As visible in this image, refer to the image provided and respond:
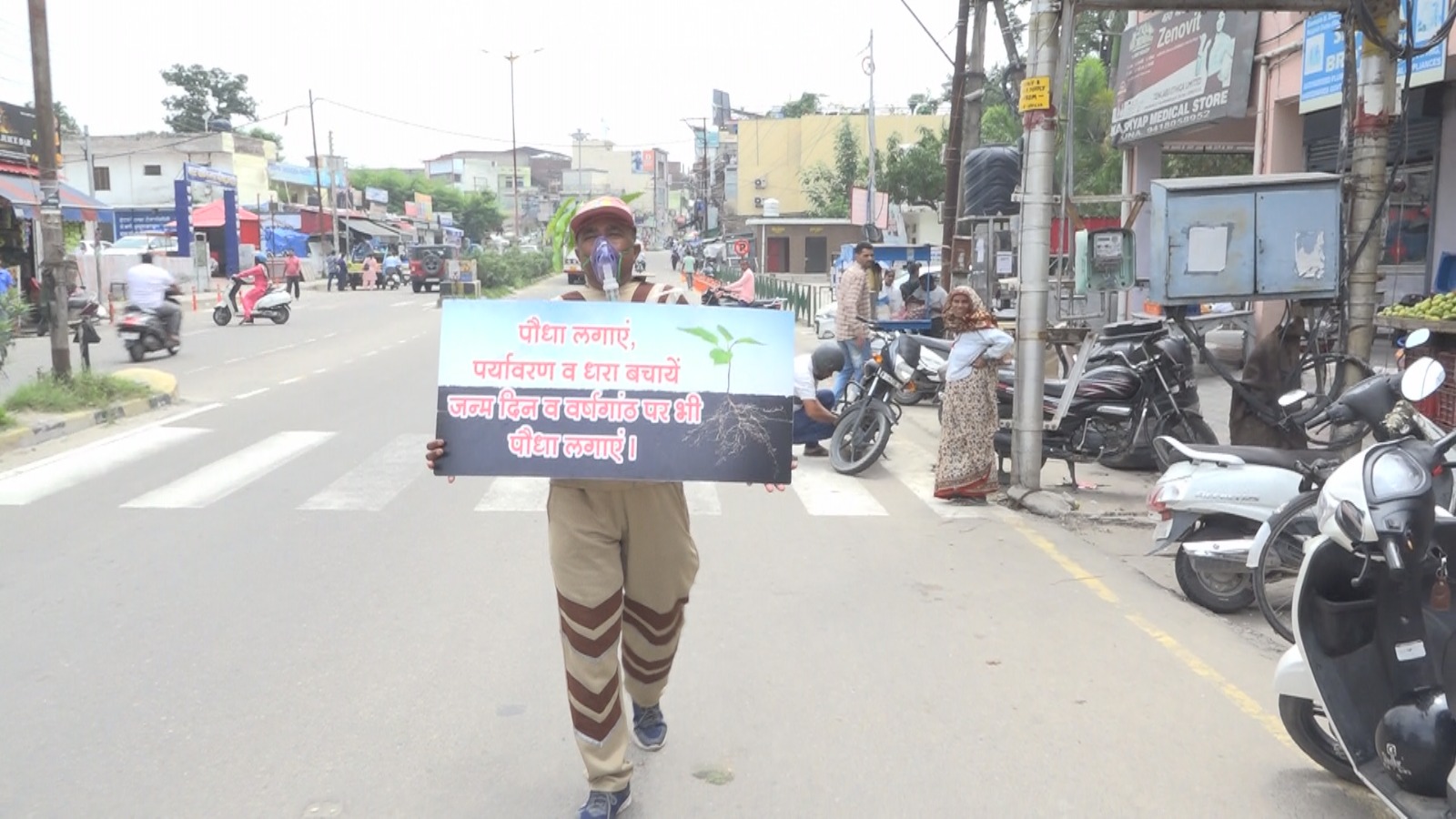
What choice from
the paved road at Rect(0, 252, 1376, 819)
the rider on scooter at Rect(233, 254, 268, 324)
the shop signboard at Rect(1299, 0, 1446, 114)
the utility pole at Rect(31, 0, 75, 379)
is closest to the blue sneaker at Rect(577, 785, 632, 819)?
the paved road at Rect(0, 252, 1376, 819)

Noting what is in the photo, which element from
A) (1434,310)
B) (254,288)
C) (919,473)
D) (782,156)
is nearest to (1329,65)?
(1434,310)

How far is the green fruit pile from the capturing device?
778 centimetres

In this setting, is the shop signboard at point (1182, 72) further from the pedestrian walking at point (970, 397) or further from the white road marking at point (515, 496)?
the white road marking at point (515, 496)

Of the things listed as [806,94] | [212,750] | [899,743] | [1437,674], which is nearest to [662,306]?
[899,743]

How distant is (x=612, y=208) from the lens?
3.87 m

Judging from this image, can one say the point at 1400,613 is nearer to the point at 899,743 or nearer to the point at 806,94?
the point at 899,743

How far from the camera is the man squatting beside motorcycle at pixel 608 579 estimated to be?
3.55m

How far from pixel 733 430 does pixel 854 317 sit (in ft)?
30.5

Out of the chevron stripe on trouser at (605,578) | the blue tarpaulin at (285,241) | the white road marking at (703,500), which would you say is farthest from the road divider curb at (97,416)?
the blue tarpaulin at (285,241)

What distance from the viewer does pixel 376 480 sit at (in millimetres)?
9188

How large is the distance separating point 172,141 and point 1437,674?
6560 cm

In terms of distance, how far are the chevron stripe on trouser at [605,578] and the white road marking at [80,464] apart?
257 inches

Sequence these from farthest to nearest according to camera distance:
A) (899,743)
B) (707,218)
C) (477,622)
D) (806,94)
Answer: (707,218) < (806,94) < (477,622) < (899,743)

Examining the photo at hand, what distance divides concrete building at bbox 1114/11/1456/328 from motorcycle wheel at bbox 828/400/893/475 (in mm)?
5868
